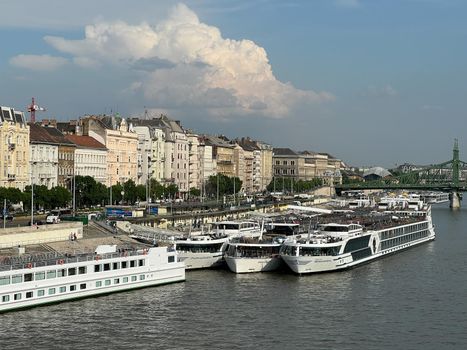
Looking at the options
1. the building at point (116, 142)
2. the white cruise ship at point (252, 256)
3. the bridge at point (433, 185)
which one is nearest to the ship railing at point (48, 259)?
the white cruise ship at point (252, 256)

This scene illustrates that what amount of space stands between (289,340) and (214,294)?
34.9 ft

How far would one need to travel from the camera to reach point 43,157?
9462 centimetres

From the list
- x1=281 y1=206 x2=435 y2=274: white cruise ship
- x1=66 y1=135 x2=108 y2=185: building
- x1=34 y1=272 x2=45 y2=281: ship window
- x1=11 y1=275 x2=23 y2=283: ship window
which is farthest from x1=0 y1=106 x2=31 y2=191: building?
x1=11 y1=275 x2=23 y2=283: ship window

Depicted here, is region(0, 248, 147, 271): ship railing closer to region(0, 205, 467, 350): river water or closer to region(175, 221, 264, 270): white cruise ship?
region(0, 205, 467, 350): river water

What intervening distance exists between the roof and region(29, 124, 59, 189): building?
5.84m

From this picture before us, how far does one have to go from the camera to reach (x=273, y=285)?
50125 millimetres

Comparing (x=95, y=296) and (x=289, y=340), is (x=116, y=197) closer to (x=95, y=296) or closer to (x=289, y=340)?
(x=95, y=296)

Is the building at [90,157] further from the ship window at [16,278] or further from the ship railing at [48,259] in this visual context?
the ship window at [16,278]

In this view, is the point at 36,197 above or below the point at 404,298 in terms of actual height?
above

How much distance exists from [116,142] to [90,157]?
910 cm

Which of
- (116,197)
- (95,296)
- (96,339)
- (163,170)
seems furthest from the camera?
(163,170)

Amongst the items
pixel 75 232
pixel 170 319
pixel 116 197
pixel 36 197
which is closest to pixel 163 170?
pixel 116 197

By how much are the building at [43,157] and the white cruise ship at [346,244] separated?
34605 millimetres

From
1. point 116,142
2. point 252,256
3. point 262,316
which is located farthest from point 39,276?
point 116,142
